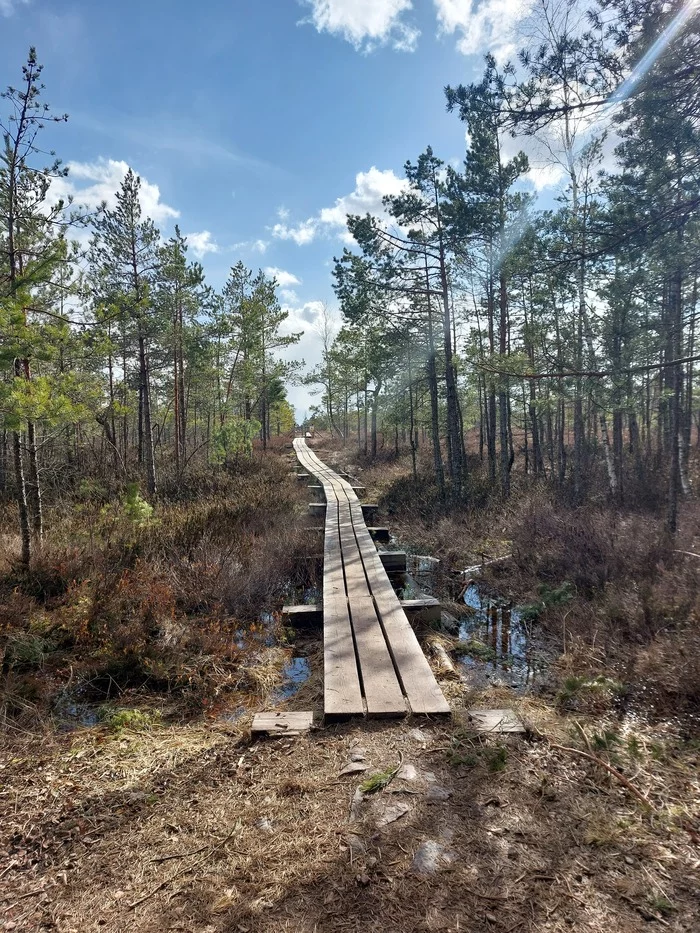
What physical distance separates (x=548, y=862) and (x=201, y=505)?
1068cm

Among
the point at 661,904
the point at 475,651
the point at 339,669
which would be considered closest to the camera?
the point at 661,904

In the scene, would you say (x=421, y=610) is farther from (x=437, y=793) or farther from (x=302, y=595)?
(x=437, y=793)

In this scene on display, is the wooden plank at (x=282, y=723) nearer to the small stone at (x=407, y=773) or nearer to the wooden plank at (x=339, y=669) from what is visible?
the wooden plank at (x=339, y=669)

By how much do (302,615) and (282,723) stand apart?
253 centimetres

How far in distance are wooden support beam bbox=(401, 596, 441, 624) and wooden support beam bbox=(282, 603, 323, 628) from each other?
117 cm

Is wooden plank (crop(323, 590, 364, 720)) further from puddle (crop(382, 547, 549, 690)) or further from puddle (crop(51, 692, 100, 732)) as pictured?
puddle (crop(51, 692, 100, 732))

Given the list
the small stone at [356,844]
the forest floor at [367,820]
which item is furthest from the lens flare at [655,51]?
the small stone at [356,844]

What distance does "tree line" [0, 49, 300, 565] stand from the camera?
562cm

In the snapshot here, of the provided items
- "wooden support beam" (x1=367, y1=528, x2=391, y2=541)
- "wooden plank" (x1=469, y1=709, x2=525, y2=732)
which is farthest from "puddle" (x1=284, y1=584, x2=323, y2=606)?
"wooden plank" (x1=469, y1=709, x2=525, y2=732)

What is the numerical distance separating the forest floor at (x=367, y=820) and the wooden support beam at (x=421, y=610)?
1900 mm

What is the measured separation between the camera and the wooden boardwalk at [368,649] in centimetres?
382

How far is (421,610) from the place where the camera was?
6.21m

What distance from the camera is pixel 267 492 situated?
13.6 metres

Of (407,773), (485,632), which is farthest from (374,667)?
(485,632)
